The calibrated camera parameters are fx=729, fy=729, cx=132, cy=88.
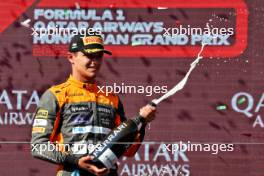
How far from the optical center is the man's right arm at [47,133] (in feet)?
10.9

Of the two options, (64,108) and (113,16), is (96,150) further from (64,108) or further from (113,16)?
(113,16)

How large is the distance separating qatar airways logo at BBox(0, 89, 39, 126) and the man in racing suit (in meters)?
1.23

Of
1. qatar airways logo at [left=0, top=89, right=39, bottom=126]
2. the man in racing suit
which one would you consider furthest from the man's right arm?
qatar airways logo at [left=0, top=89, right=39, bottom=126]

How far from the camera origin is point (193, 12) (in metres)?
4.71

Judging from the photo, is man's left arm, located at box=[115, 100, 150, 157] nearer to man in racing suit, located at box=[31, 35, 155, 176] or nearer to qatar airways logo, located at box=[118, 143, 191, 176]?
man in racing suit, located at box=[31, 35, 155, 176]

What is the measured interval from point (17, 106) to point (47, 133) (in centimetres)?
145

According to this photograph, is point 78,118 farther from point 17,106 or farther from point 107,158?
point 17,106

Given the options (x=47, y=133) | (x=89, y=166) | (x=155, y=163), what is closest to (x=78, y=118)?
(x=47, y=133)

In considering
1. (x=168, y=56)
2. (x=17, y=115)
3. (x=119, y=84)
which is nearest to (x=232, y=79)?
(x=168, y=56)

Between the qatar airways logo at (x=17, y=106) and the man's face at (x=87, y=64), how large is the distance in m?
1.28

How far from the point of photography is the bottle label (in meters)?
3.25

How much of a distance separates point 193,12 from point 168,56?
33 centimetres

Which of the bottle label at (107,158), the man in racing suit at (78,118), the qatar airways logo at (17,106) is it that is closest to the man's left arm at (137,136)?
the man in racing suit at (78,118)

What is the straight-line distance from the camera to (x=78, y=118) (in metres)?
3.40
